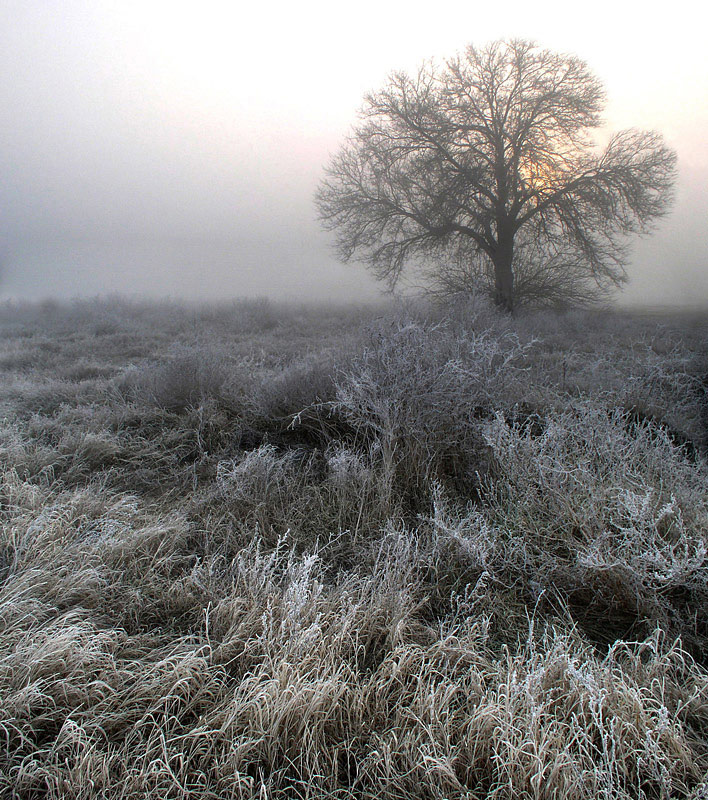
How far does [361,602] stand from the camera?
77.9 inches

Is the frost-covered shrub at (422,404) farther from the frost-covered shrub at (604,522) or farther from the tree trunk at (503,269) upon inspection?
the tree trunk at (503,269)

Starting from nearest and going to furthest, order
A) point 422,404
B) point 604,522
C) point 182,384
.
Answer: point 604,522
point 422,404
point 182,384

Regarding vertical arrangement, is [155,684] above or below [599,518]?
below

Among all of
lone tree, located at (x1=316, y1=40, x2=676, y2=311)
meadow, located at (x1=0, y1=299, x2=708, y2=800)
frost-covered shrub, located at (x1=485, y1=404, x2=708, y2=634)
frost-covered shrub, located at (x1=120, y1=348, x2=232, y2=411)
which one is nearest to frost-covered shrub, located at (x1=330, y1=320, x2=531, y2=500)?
meadow, located at (x1=0, y1=299, x2=708, y2=800)

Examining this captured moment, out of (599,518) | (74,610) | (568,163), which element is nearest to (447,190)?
(568,163)

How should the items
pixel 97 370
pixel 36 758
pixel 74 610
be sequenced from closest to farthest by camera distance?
pixel 36 758 < pixel 74 610 < pixel 97 370

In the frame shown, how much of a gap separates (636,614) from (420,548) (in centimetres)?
109

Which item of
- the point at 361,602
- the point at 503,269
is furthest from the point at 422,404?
the point at 503,269

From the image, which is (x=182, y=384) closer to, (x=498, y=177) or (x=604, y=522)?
(x=604, y=522)

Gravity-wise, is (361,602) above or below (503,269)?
below

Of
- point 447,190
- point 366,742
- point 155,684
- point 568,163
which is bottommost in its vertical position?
point 366,742

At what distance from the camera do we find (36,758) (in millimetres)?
1417

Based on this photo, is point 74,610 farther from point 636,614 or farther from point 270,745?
point 636,614

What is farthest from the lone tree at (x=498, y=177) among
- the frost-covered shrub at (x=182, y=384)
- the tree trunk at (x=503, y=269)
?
the frost-covered shrub at (x=182, y=384)
